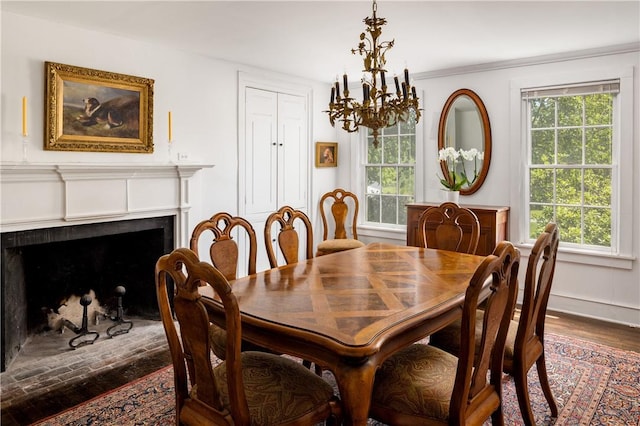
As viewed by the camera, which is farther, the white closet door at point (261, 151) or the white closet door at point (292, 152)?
the white closet door at point (292, 152)

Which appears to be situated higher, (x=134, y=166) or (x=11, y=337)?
(x=134, y=166)

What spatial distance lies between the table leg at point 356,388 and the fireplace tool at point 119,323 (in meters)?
2.75

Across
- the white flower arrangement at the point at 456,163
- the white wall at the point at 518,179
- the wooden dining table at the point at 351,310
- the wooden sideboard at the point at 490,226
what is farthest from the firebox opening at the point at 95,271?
the white wall at the point at 518,179

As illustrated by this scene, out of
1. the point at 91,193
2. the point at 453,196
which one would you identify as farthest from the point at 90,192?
the point at 453,196

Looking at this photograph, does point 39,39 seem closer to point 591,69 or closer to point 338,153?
point 338,153

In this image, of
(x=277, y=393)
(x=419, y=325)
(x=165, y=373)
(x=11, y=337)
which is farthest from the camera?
(x=11, y=337)

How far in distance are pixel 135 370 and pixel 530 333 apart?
2.47m

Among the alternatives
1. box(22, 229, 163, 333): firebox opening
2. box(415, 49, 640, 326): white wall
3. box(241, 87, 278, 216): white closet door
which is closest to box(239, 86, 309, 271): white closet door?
box(241, 87, 278, 216): white closet door

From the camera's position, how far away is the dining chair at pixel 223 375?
57.5 inches

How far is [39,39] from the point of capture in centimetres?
327

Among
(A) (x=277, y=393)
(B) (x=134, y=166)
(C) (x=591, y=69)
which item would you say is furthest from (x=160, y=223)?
(C) (x=591, y=69)

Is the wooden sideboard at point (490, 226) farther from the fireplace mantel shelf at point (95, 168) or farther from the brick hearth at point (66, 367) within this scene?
the brick hearth at point (66, 367)

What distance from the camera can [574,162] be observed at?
430 centimetres

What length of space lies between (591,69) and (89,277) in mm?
4820
